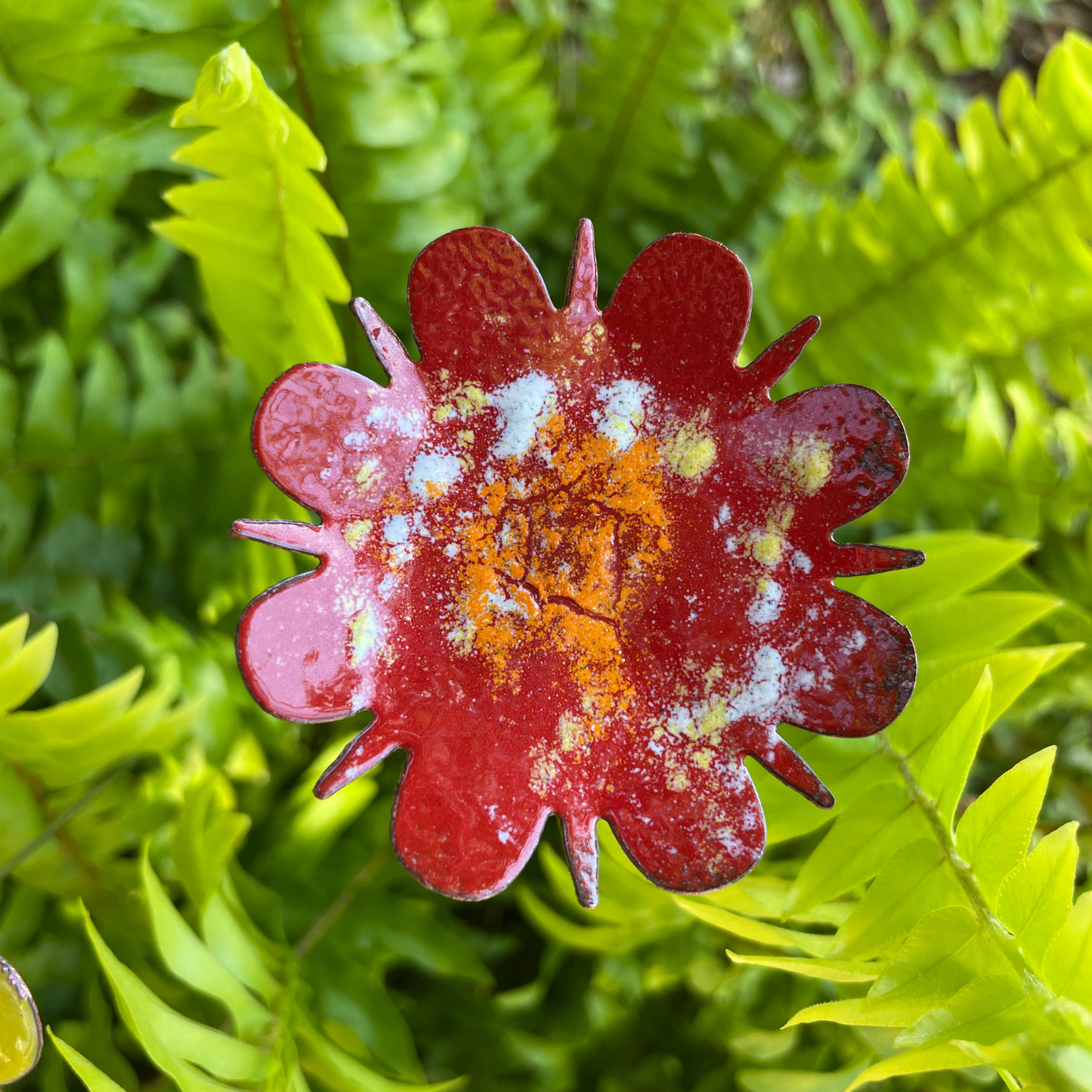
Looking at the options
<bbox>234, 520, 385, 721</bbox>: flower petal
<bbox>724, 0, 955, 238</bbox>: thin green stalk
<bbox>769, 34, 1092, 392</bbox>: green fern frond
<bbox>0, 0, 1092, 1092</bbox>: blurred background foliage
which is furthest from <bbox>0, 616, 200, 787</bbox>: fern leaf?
<bbox>724, 0, 955, 238</bbox>: thin green stalk

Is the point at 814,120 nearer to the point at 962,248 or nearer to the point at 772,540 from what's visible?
Result: the point at 962,248

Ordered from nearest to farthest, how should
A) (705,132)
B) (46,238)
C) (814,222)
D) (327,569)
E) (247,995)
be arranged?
(327,569)
(247,995)
(46,238)
(814,222)
(705,132)

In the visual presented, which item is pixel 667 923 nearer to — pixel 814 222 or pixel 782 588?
pixel 782 588

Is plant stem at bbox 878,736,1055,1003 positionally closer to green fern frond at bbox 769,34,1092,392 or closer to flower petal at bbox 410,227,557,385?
flower petal at bbox 410,227,557,385

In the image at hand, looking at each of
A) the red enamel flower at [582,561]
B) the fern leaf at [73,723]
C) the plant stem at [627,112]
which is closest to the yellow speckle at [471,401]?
the red enamel flower at [582,561]

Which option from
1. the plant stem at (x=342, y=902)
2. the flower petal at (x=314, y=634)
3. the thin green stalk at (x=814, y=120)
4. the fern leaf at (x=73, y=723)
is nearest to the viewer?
the flower petal at (x=314, y=634)

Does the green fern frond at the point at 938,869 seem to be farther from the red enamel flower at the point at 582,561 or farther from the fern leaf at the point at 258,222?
the fern leaf at the point at 258,222

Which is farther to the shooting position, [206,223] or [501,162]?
[501,162]

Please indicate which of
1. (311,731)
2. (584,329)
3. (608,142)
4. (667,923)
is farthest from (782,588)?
(608,142)
